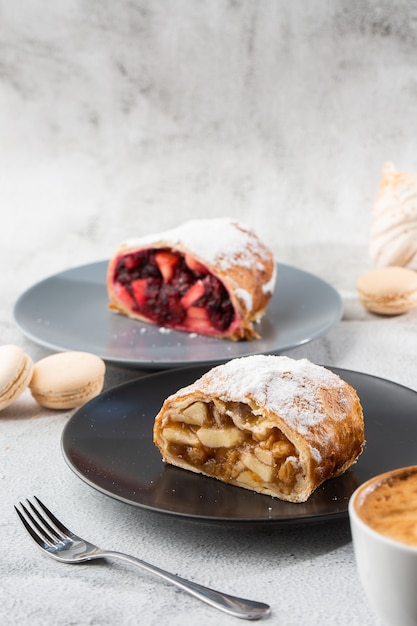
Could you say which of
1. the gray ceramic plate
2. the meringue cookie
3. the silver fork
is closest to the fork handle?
the silver fork

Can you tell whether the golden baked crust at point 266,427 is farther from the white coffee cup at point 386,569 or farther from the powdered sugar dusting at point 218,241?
the powdered sugar dusting at point 218,241

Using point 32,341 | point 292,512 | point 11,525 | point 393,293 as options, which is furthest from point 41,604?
point 393,293

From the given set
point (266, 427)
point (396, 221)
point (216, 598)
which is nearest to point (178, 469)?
point (266, 427)

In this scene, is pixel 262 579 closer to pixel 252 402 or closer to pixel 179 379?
pixel 252 402

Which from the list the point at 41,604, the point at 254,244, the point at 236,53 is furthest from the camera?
the point at 236,53

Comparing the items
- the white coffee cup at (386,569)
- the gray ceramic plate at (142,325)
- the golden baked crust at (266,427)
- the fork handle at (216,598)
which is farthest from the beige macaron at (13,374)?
the white coffee cup at (386,569)

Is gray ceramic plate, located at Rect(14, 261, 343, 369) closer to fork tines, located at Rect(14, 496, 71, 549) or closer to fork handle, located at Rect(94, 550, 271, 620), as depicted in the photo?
fork tines, located at Rect(14, 496, 71, 549)

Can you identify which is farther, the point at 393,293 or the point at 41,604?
the point at 393,293
